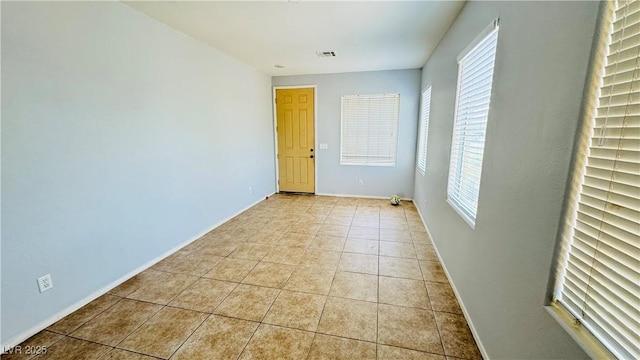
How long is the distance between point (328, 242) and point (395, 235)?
0.95 metres

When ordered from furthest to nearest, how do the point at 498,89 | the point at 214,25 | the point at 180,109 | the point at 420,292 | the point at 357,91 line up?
the point at 357,91, the point at 180,109, the point at 214,25, the point at 420,292, the point at 498,89

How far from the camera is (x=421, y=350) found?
1665 mm

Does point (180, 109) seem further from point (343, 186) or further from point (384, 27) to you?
point (343, 186)

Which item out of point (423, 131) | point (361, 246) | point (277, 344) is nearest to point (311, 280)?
point (277, 344)

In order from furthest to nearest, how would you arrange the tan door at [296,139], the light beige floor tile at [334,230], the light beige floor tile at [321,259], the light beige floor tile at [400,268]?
the tan door at [296,139], the light beige floor tile at [334,230], the light beige floor tile at [321,259], the light beige floor tile at [400,268]

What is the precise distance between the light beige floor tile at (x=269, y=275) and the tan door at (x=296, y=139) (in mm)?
3050

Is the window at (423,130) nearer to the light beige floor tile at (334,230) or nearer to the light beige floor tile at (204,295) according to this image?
the light beige floor tile at (334,230)

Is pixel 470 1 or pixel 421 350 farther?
pixel 470 1

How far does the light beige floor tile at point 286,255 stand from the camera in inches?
111

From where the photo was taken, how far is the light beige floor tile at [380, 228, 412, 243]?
3.37 m

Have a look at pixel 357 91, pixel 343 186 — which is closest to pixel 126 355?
pixel 343 186

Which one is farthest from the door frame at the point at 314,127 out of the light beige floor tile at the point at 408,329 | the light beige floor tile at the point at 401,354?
the light beige floor tile at the point at 401,354

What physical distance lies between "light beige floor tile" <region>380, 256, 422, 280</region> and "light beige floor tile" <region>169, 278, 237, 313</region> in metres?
1.51

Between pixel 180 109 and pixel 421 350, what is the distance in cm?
326
